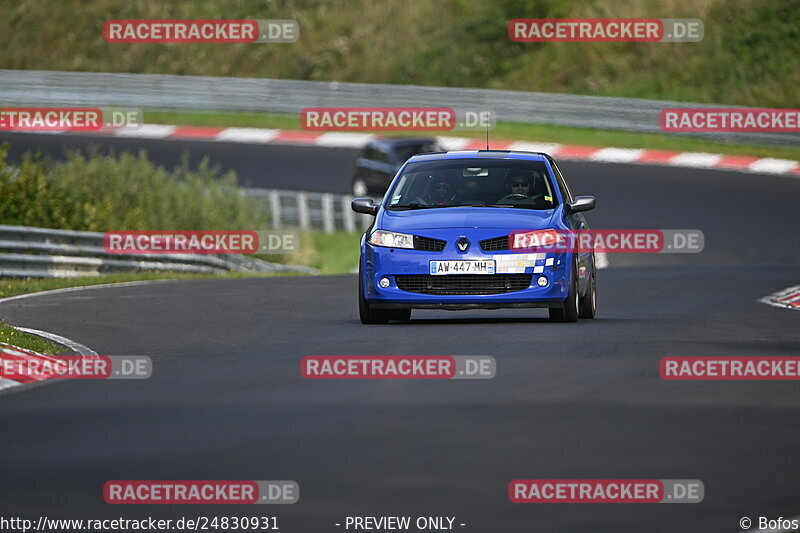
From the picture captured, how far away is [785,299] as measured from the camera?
19141mm

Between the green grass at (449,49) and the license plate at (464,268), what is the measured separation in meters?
29.4

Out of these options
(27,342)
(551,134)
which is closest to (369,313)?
(27,342)

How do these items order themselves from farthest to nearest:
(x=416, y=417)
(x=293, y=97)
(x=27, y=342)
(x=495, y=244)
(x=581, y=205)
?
1. (x=293, y=97)
2. (x=581, y=205)
3. (x=495, y=244)
4. (x=27, y=342)
5. (x=416, y=417)

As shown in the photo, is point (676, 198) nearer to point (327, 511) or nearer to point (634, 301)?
point (634, 301)

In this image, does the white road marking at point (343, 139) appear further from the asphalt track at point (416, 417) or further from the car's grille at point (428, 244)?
the car's grille at point (428, 244)

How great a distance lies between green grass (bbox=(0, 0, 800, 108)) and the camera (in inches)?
1754

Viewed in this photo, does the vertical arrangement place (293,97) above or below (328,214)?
above

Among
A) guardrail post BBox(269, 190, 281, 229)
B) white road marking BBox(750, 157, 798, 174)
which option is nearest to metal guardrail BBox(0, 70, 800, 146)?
white road marking BBox(750, 157, 798, 174)

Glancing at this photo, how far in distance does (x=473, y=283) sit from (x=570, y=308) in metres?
0.95

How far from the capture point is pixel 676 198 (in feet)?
110

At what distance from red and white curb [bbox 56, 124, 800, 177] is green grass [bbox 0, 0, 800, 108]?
568 cm

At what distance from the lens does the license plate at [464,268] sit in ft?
48.5

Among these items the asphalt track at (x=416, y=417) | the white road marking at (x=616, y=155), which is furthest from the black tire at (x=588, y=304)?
the white road marking at (x=616, y=155)

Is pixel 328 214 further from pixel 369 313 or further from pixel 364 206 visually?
pixel 369 313
